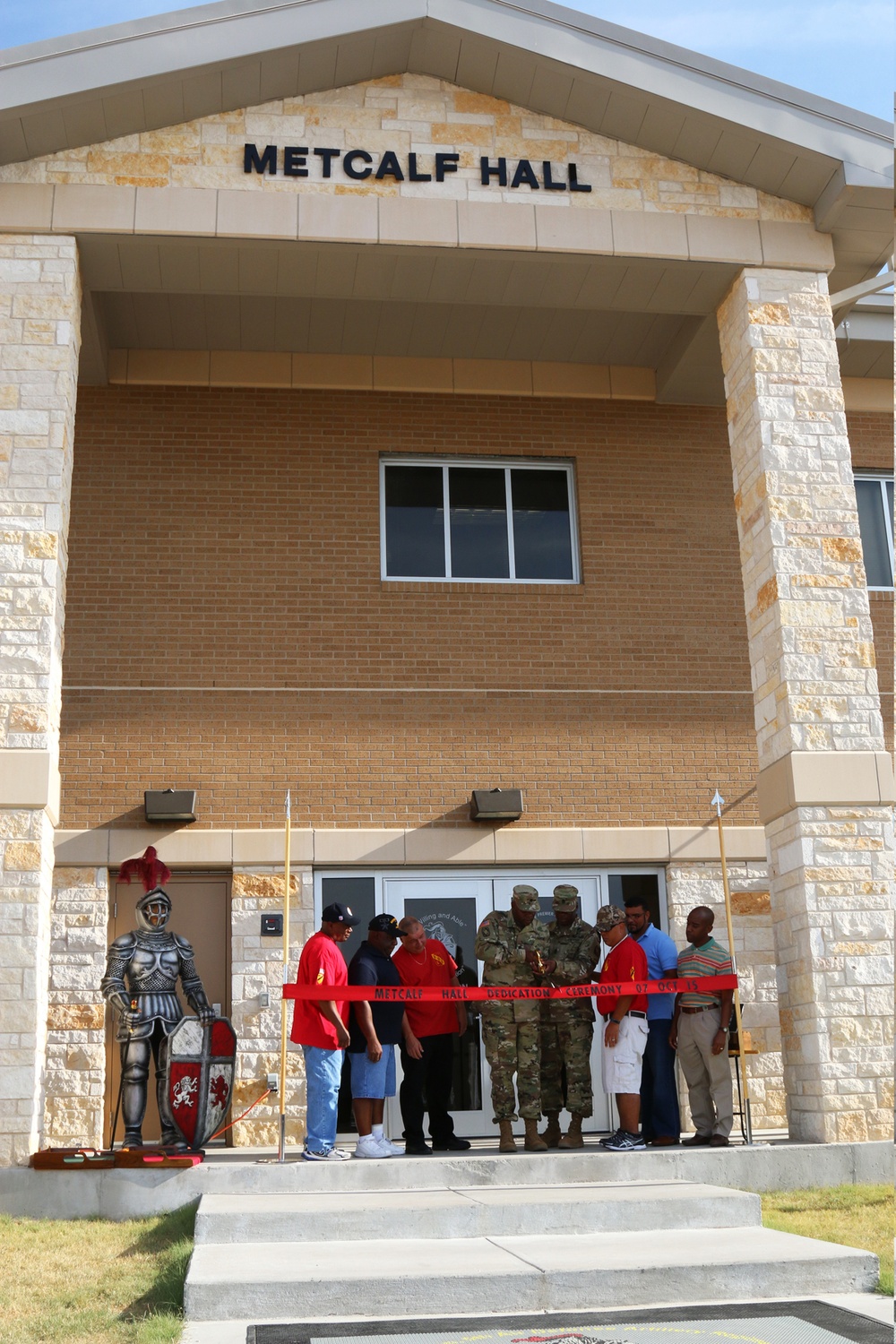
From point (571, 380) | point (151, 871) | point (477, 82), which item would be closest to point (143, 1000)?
point (151, 871)

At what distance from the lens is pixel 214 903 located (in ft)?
42.7

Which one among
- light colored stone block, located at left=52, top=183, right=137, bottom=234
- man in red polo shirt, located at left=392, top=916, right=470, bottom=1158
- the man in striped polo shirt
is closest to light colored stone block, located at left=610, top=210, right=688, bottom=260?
light colored stone block, located at left=52, top=183, right=137, bottom=234

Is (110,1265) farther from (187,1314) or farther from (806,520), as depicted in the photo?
(806,520)

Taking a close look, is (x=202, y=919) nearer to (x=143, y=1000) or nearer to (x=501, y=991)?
(x=143, y=1000)

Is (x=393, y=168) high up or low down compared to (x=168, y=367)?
up

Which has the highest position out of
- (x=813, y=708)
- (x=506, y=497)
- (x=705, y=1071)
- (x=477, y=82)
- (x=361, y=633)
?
(x=477, y=82)

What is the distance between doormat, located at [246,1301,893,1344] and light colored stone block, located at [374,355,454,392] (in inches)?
412

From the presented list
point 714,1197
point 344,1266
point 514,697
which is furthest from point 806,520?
point 344,1266

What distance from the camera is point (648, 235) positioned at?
1230 cm

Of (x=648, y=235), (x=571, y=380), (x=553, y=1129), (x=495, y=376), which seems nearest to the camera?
(x=553, y=1129)

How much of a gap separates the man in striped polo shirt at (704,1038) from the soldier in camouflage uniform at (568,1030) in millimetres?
720

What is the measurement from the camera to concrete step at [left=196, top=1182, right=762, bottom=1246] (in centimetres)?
728

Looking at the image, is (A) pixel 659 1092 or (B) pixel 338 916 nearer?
(B) pixel 338 916

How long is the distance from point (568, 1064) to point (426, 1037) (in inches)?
41.8
